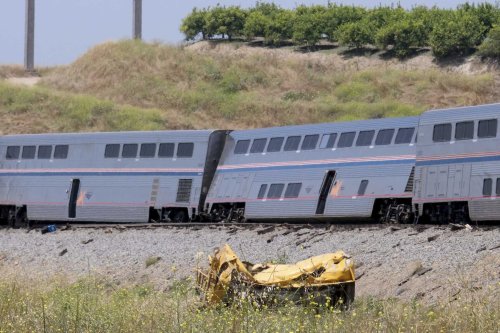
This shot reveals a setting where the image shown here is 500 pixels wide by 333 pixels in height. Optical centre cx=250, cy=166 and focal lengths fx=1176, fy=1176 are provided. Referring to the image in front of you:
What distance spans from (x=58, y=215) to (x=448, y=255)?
2181 cm

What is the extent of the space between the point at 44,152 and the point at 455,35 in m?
34.2

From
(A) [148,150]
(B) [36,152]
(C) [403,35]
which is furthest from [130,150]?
(C) [403,35]

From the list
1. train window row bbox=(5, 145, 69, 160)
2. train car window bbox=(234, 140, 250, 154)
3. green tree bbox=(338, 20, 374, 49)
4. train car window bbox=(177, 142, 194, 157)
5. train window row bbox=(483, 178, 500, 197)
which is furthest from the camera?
green tree bbox=(338, 20, 374, 49)

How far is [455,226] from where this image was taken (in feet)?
81.8

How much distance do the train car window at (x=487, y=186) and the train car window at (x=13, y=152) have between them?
2142 cm

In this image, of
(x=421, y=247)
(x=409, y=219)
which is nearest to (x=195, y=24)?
(x=409, y=219)

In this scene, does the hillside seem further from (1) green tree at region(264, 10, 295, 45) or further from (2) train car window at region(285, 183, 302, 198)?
(2) train car window at region(285, 183, 302, 198)

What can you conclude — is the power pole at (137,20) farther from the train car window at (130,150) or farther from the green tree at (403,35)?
the train car window at (130,150)

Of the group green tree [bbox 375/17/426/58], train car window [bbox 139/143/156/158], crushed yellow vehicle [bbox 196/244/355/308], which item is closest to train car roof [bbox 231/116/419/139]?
train car window [bbox 139/143/156/158]

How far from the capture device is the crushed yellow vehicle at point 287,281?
1870 centimetres

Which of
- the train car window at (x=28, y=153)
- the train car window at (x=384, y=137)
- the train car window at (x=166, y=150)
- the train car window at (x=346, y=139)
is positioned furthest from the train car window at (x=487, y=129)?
the train car window at (x=28, y=153)

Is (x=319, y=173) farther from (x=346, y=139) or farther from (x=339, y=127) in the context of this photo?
(x=339, y=127)

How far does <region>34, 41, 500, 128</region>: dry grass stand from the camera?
65.9m

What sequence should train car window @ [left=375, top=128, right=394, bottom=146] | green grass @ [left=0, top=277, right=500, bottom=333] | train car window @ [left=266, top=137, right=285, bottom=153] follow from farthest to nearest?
train car window @ [left=266, top=137, right=285, bottom=153], train car window @ [left=375, top=128, right=394, bottom=146], green grass @ [left=0, top=277, right=500, bottom=333]
